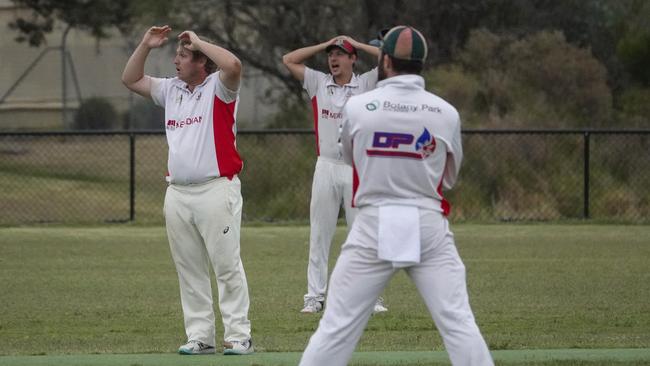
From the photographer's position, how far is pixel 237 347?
29.6 ft

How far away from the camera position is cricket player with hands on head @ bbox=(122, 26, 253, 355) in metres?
8.85

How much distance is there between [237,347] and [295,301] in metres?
3.24

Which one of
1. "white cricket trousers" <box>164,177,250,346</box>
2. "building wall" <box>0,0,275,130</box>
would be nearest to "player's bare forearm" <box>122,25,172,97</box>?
"white cricket trousers" <box>164,177,250,346</box>

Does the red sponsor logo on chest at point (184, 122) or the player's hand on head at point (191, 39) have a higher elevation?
the player's hand on head at point (191, 39)

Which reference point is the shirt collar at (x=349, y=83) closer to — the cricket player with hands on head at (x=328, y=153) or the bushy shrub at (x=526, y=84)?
the cricket player with hands on head at (x=328, y=153)

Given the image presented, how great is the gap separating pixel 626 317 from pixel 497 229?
29.1ft

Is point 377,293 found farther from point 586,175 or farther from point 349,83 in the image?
point 586,175

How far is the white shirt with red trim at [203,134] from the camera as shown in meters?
8.84

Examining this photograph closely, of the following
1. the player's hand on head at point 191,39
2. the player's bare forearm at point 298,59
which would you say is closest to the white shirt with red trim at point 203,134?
the player's hand on head at point 191,39

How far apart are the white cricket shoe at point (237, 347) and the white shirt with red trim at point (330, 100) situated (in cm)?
275

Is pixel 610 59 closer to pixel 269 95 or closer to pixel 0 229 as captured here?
pixel 269 95

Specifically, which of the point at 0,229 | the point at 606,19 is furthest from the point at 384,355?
the point at 606,19

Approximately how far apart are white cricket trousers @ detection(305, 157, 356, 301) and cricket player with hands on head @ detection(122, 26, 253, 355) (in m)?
2.40

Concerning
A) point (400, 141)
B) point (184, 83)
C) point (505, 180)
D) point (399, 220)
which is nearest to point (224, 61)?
point (184, 83)
